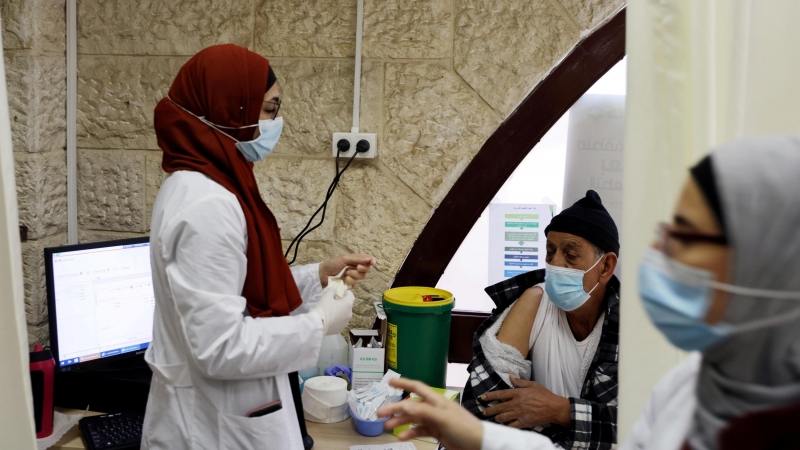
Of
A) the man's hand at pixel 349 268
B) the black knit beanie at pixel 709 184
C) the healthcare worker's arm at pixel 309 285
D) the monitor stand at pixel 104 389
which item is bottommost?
the monitor stand at pixel 104 389

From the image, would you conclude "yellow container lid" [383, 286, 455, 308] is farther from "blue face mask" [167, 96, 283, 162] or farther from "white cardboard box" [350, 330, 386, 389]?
"blue face mask" [167, 96, 283, 162]

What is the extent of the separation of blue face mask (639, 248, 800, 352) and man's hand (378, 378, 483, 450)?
1.20 ft

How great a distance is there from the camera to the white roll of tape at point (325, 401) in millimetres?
1987

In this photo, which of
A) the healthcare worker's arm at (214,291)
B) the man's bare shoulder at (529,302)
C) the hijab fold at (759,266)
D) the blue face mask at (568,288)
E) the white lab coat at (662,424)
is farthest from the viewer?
the man's bare shoulder at (529,302)

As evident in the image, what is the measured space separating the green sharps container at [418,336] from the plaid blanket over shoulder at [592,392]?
0.17 metres

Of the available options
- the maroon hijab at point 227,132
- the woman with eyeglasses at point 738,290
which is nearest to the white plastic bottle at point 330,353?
the maroon hijab at point 227,132

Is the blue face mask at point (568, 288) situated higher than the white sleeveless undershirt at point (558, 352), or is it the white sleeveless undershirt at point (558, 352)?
the blue face mask at point (568, 288)

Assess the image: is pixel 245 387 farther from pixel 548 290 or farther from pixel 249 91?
pixel 548 290

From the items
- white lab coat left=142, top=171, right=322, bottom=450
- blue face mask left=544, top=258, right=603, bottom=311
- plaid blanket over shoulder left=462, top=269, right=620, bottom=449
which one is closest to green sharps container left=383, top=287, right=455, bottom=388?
plaid blanket over shoulder left=462, top=269, right=620, bottom=449

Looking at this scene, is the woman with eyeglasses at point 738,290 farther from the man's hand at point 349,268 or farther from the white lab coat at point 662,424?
the man's hand at point 349,268

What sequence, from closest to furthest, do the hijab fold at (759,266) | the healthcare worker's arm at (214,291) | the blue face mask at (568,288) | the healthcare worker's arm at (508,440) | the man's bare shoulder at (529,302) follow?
the hijab fold at (759,266) → the healthcare worker's arm at (508,440) → the healthcare worker's arm at (214,291) → the blue face mask at (568,288) → the man's bare shoulder at (529,302)

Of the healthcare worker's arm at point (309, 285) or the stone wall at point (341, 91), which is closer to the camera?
the healthcare worker's arm at point (309, 285)

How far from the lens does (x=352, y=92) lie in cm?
234

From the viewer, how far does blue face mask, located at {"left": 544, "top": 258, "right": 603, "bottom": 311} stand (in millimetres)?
1950
